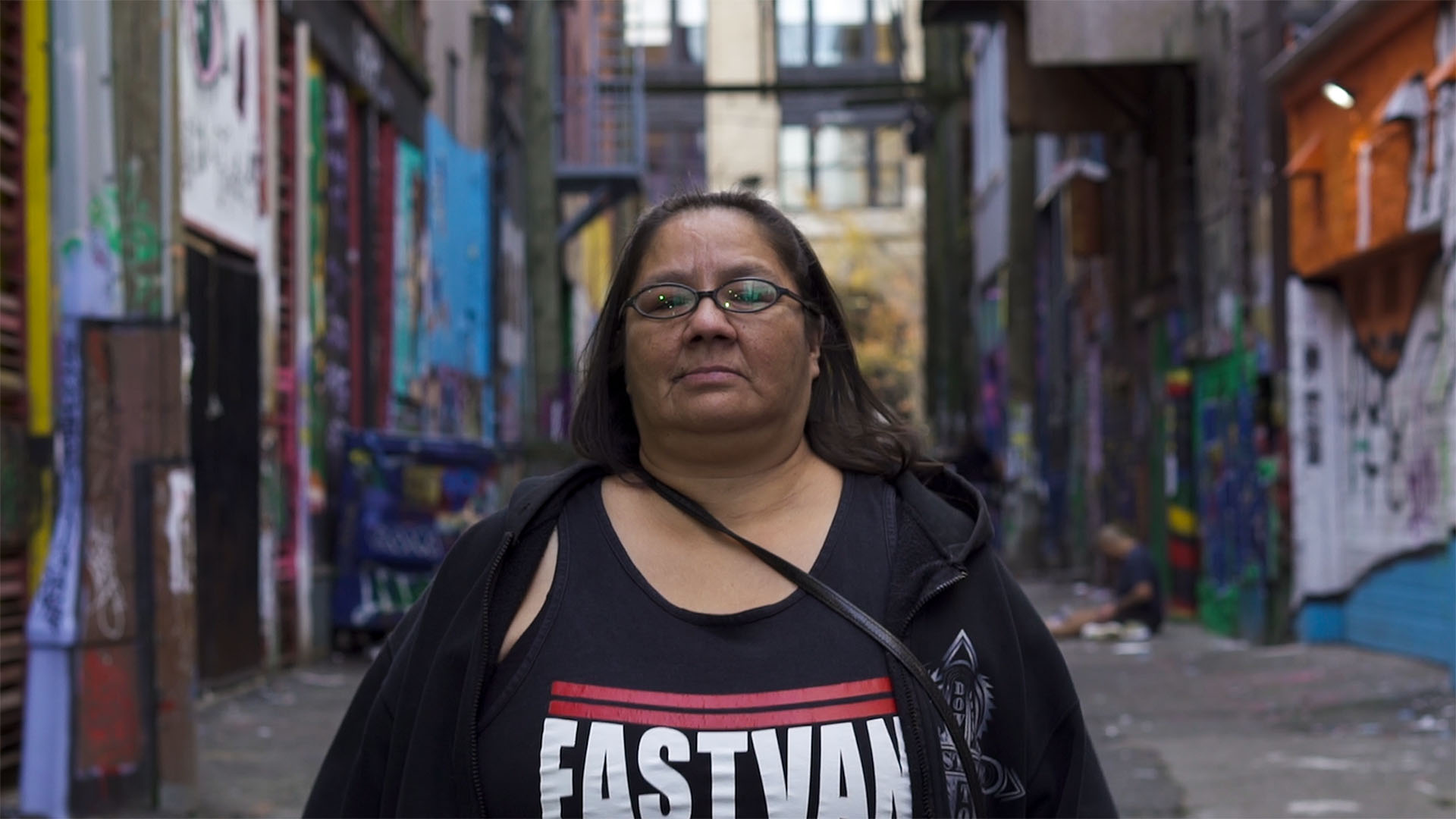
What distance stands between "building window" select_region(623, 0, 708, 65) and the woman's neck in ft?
176

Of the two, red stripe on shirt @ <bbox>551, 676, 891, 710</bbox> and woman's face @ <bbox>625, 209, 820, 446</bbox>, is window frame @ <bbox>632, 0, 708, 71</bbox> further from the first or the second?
red stripe on shirt @ <bbox>551, 676, 891, 710</bbox>

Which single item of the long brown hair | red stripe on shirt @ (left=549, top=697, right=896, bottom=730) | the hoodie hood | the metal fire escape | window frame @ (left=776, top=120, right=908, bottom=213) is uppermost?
window frame @ (left=776, top=120, right=908, bottom=213)

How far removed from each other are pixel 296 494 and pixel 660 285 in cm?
1006

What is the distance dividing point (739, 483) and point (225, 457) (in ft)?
27.9

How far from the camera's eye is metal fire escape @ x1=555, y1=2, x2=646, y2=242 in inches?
953

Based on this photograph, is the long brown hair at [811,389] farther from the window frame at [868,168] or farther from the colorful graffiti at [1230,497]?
the window frame at [868,168]

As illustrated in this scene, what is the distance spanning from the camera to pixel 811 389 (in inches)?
129

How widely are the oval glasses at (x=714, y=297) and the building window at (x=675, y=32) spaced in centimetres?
5374

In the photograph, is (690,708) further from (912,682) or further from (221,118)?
(221,118)

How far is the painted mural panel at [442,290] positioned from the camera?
16.7m

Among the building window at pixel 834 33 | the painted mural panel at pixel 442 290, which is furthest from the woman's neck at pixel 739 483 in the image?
the building window at pixel 834 33

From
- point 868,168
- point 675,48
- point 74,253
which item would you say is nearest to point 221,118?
point 74,253

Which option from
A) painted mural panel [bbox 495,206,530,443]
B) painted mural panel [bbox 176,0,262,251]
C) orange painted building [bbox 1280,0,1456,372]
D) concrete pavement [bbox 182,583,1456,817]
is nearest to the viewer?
concrete pavement [bbox 182,583,1456,817]

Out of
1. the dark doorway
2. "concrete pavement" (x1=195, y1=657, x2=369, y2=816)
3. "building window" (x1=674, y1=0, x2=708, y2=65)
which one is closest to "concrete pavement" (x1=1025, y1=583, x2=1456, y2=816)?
"concrete pavement" (x1=195, y1=657, x2=369, y2=816)
